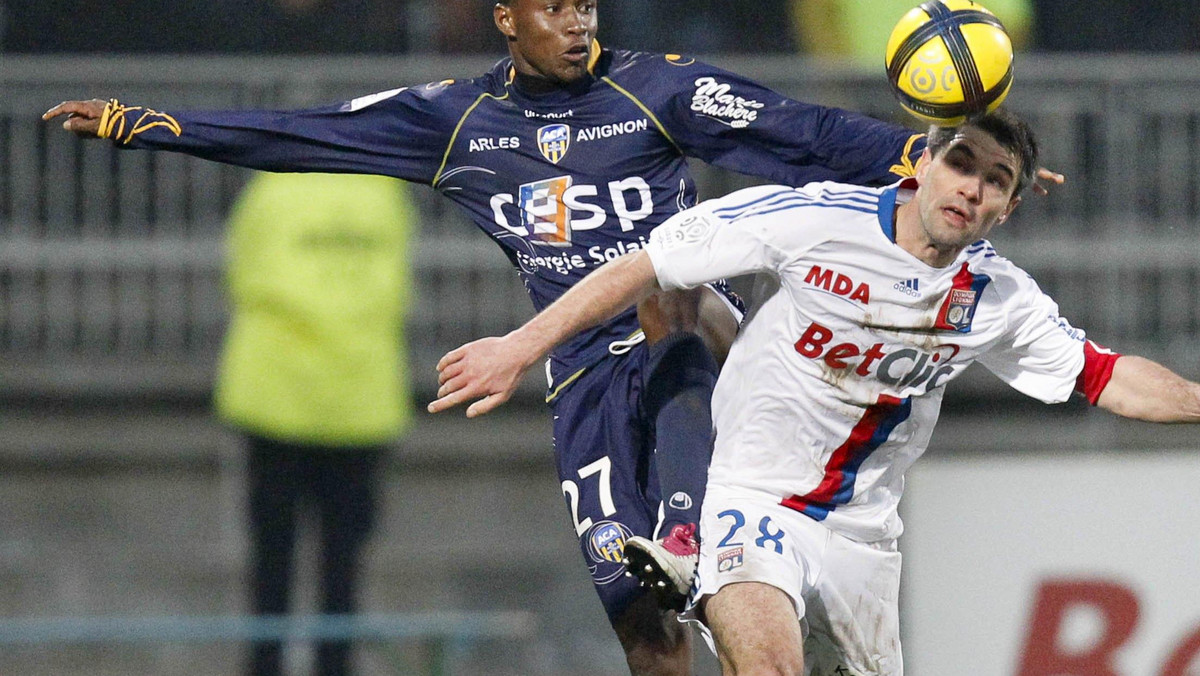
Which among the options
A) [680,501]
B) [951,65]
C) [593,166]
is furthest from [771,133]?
[680,501]

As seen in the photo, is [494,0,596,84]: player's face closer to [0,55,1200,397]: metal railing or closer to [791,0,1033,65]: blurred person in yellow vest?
[791,0,1033,65]: blurred person in yellow vest

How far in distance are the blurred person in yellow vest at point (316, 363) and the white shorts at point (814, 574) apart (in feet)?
12.4

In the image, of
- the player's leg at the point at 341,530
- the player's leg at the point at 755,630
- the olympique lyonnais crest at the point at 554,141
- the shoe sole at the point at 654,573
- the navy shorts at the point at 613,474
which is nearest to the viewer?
the player's leg at the point at 755,630

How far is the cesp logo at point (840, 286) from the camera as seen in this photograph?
515 cm

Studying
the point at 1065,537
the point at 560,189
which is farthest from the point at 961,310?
the point at 1065,537

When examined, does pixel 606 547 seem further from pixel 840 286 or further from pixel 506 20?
pixel 506 20

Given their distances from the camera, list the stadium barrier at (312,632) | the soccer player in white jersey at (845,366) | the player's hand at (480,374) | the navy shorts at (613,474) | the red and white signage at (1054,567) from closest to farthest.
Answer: the player's hand at (480,374), the soccer player in white jersey at (845,366), the navy shorts at (613,474), the stadium barrier at (312,632), the red and white signage at (1054,567)

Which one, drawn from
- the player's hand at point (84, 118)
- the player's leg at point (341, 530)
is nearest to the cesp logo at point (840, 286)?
the player's hand at point (84, 118)

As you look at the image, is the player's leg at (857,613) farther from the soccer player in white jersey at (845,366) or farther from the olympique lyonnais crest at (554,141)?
the olympique lyonnais crest at (554,141)

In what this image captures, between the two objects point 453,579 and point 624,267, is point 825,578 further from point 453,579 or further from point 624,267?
Answer: point 453,579

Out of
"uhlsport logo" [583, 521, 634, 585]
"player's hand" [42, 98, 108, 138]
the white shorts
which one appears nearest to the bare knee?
"uhlsport logo" [583, 521, 634, 585]

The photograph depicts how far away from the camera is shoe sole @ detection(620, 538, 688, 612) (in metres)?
5.10

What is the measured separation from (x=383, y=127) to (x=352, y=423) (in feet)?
11.2

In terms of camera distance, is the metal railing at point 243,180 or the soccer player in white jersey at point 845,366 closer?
the soccer player in white jersey at point 845,366
